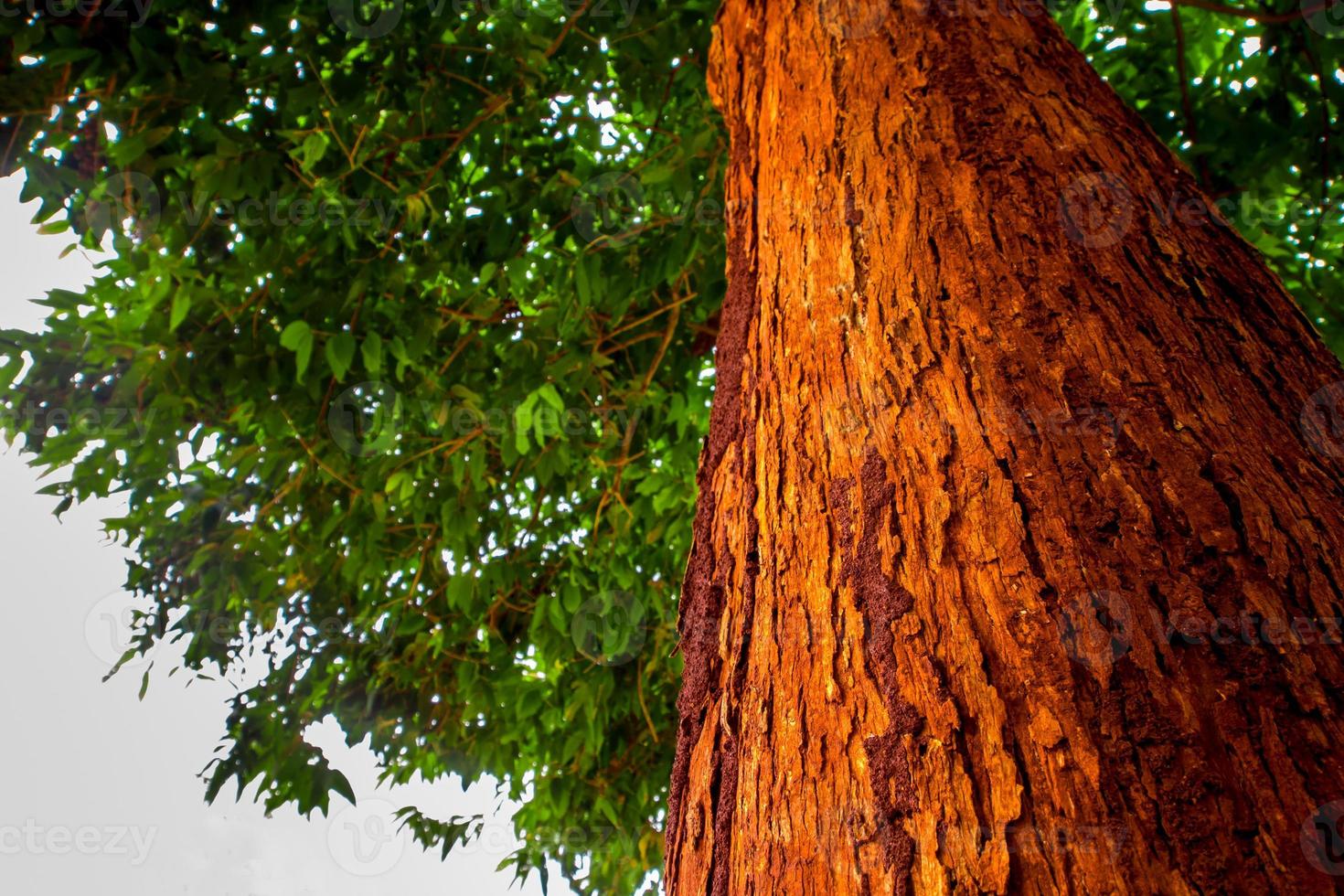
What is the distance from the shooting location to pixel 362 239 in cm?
322

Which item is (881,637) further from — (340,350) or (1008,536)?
(340,350)

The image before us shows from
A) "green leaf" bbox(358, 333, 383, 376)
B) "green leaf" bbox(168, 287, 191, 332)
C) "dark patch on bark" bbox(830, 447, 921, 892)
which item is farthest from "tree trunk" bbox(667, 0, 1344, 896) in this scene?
"green leaf" bbox(168, 287, 191, 332)

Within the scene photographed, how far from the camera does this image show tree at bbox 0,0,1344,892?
0.77 m

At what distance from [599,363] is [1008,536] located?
2475 mm

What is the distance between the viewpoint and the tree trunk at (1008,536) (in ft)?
1.99

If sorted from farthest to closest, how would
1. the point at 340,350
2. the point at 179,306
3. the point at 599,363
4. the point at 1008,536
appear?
the point at 599,363, the point at 340,350, the point at 179,306, the point at 1008,536

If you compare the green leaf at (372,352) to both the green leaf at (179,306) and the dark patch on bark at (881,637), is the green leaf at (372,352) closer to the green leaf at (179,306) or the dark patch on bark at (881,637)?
the green leaf at (179,306)

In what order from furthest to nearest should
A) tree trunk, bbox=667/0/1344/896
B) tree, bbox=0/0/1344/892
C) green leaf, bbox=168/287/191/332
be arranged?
green leaf, bbox=168/287/191/332, tree, bbox=0/0/1344/892, tree trunk, bbox=667/0/1344/896

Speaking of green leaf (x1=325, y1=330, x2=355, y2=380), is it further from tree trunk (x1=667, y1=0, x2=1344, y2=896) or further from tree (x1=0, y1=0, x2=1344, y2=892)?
tree trunk (x1=667, y1=0, x2=1344, y2=896)

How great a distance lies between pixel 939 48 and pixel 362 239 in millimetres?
2442

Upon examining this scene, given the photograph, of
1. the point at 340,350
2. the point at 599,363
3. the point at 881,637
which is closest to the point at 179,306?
the point at 340,350

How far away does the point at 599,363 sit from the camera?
3.14 m

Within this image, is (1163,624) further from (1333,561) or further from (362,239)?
(362,239)

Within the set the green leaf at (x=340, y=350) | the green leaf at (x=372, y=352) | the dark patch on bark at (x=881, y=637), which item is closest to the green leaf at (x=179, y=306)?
the green leaf at (x=340, y=350)
